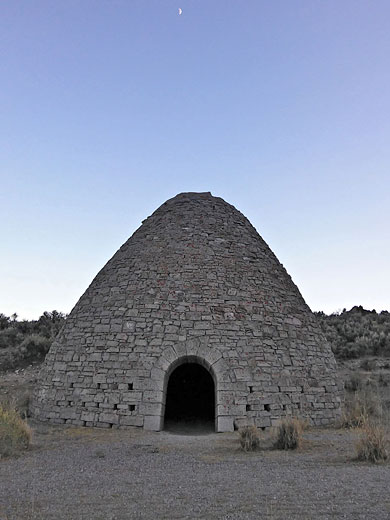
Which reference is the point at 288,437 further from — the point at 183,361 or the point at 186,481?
the point at 183,361

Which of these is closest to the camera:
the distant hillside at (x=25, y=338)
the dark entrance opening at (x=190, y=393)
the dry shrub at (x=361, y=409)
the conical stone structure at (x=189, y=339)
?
the conical stone structure at (x=189, y=339)

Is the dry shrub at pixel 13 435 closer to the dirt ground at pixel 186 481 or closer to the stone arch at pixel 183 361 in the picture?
the dirt ground at pixel 186 481

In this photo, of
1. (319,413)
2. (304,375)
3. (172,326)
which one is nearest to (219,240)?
(172,326)

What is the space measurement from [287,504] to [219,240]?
6829 mm

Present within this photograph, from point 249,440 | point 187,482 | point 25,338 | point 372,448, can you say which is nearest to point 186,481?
point 187,482

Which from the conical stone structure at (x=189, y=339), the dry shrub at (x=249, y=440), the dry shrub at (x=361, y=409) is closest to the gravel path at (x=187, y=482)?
the dry shrub at (x=249, y=440)

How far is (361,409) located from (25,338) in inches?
574

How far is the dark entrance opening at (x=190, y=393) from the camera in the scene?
1069cm

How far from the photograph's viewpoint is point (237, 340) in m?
8.29

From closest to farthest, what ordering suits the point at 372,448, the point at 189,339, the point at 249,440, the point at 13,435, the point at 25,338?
the point at 372,448
the point at 249,440
the point at 13,435
the point at 189,339
the point at 25,338

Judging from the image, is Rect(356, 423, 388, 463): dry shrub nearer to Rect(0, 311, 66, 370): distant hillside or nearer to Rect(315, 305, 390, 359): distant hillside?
Rect(315, 305, 390, 359): distant hillside

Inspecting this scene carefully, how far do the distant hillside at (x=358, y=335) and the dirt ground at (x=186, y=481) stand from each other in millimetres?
11671

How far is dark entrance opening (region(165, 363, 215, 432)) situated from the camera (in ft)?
35.1

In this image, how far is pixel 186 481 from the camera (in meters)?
4.30
